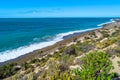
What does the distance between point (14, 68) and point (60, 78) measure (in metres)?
10.1

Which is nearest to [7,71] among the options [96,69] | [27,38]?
[96,69]

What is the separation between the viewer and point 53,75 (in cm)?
1392

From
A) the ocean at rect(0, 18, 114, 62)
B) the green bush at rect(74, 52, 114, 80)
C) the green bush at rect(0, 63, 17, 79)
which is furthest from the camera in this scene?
the ocean at rect(0, 18, 114, 62)

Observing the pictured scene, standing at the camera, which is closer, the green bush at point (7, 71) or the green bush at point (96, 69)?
the green bush at point (96, 69)

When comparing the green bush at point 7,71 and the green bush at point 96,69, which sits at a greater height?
the green bush at point 96,69

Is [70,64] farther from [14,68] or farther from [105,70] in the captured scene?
[14,68]

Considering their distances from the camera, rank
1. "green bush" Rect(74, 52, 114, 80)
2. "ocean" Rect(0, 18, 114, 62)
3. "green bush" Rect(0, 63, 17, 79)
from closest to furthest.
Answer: "green bush" Rect(74, 52, 114, 80), "green bush" Rect(0, 63, 17, 79), "ocean" Rect(0, 18, 114, 62)

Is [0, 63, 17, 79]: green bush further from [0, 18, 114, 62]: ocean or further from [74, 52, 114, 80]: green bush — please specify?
[74, 52, 114, 80]: green bush

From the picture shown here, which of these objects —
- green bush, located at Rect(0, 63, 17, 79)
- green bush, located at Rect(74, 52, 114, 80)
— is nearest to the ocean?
green bush, located at Rect(0, 63, 17, 79)

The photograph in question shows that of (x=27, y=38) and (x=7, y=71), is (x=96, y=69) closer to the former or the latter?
(x=7, y=71)

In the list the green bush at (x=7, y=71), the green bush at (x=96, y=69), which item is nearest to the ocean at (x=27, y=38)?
the green bush at (x=7, y=71)

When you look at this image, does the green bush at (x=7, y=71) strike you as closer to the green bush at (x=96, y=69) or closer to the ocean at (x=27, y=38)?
the ocean at (x=27, y=38)

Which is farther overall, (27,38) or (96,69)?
(27,38)

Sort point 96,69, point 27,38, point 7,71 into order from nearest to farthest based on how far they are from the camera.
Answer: point 96,69 < point 7,71 < point 27,38
